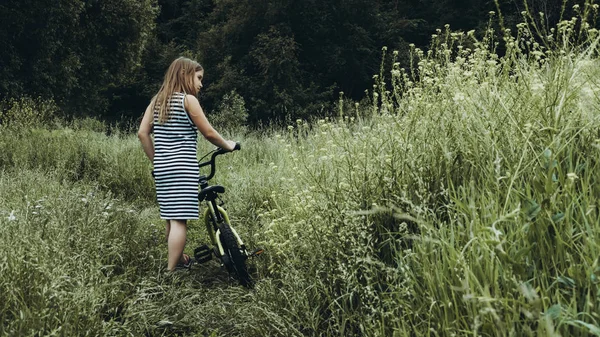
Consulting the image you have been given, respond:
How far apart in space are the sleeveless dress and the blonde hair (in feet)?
0.13

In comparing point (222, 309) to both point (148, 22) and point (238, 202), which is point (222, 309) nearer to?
point (238, 202)

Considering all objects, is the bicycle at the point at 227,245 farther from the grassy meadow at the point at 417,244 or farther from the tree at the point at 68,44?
the tree at the point at 68,44

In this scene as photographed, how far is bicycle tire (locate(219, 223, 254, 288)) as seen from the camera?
465 cm

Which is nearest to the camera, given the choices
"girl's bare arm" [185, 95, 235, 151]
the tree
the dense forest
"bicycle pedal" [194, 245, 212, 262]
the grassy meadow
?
the grassy meadow

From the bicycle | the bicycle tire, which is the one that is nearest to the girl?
the bicycle

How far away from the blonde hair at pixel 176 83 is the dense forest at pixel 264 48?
69.3 ft

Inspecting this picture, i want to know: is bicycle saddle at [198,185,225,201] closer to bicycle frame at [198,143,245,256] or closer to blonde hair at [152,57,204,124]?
bicycle frame at [198,143,245,256]

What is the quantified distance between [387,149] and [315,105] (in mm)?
27270

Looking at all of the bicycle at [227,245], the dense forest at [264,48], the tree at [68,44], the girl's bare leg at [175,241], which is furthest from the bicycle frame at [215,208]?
the dense forest at [264,48]

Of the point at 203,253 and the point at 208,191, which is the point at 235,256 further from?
the point at 208,191

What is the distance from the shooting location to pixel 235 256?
465 cm

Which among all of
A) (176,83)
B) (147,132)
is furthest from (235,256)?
(176,83)

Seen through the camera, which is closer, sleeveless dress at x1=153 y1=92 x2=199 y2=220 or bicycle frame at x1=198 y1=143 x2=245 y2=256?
sleeveless dress at x1=153 y1=92 x2=199 y2=220

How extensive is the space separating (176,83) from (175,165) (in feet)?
2.08
